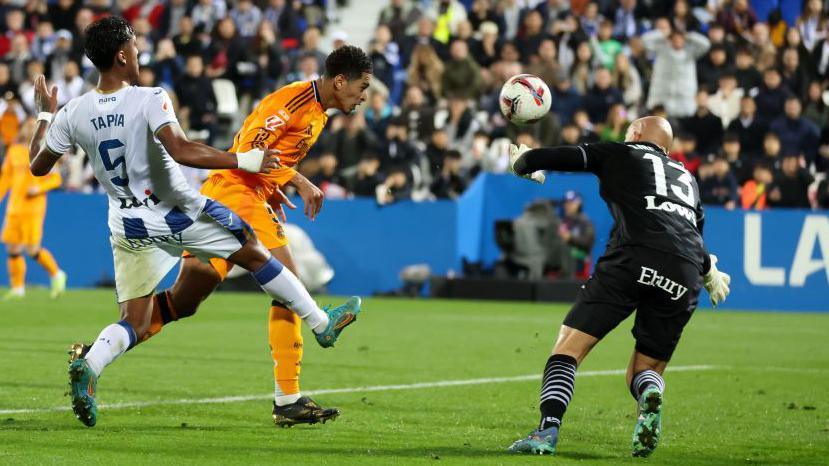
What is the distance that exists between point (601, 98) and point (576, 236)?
112 inches

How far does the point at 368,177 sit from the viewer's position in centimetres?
2139

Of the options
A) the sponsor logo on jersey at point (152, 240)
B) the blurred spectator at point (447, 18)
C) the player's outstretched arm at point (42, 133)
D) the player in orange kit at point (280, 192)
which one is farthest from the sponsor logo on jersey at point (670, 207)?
the blurred spectator at point (447, 18)

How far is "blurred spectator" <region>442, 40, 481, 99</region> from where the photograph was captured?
23.1 meters

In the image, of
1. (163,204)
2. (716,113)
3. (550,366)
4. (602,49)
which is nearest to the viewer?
(550,366)

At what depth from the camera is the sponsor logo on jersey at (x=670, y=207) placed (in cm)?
691

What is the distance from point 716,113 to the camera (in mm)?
21672

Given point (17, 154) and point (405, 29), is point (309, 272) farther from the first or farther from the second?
point (405, 29)

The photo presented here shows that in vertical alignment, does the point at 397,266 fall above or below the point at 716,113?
below

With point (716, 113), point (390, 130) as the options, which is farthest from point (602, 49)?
point (390, 130)

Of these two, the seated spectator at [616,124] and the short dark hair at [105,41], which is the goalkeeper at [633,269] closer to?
the short dark hair at [105,41]

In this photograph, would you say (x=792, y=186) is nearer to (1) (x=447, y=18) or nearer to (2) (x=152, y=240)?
(1) (x=447, y=18)

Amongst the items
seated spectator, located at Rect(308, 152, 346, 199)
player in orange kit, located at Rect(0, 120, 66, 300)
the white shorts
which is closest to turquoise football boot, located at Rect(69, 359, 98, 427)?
the white shorts

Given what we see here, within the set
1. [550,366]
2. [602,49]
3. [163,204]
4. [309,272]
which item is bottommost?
[309,272]

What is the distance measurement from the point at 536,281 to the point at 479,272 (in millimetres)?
1072
